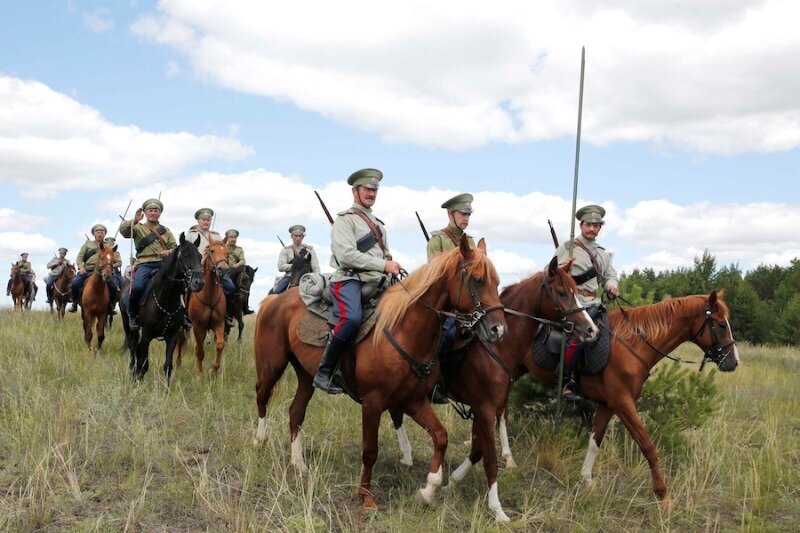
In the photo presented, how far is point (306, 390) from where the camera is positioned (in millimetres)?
7062

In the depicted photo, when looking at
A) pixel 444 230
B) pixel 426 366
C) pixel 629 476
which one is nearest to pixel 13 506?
pixel 426 366

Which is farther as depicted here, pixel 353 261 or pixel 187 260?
pixel 187 260

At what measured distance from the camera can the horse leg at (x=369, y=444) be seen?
5777 mm

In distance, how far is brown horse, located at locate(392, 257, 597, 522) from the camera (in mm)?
6207

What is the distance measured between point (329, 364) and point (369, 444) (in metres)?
0.82

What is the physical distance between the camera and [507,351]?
6.55 meters

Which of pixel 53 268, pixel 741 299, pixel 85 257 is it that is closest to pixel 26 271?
pixel 53 268

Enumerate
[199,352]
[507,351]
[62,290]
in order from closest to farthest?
[507,351] < [199,352] < [62,290]

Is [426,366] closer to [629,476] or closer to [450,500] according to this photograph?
[450,500]

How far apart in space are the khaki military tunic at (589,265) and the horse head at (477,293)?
9.21 feet

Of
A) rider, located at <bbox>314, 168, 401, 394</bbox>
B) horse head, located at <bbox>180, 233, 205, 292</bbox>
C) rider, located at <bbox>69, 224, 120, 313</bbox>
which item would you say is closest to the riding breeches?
rider, located at <bbox>314, 168, 401, 394</bbox>

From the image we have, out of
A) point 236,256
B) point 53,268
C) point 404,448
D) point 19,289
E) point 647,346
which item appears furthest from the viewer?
point 19,289

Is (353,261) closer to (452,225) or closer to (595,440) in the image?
(452,225)

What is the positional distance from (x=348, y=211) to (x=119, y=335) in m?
11.3
